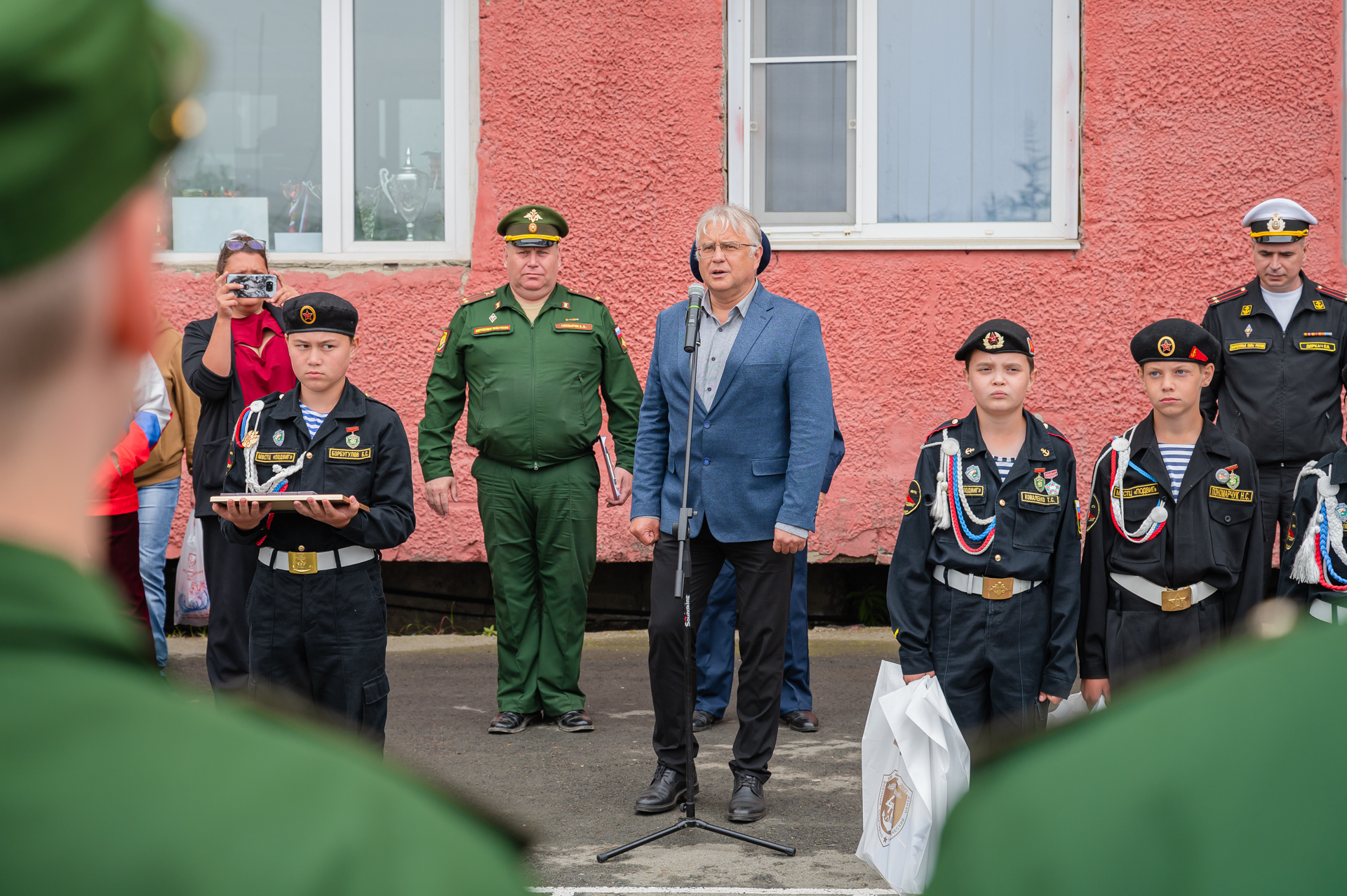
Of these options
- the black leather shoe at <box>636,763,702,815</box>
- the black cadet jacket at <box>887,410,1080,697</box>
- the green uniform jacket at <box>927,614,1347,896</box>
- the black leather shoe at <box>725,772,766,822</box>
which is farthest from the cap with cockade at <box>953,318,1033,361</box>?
the green uniform jacket at <box>927,614,1347,896</box>

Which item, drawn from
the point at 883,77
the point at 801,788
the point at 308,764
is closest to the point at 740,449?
the point at 801,788

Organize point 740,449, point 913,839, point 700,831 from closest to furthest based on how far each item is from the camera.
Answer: point 913,839, point 700,831, point 740,449

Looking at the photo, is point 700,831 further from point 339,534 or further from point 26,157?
point 26,157

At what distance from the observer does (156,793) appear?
549mm

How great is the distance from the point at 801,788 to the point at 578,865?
3.59 feet

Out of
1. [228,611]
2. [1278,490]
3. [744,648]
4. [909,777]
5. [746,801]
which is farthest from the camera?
[1278,490]

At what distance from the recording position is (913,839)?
11.8ft

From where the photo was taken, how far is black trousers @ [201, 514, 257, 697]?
518 centimetres

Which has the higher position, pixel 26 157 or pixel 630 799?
pixel 26 157

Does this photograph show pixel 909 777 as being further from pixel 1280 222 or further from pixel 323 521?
pixel 1280 222

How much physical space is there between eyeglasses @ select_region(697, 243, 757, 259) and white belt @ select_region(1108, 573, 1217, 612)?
1.77m

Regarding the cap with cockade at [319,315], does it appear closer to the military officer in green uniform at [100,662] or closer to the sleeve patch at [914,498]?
the sleeve patch at [914,498]

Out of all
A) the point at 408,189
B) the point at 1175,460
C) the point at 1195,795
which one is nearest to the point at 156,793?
the point at 1195,795

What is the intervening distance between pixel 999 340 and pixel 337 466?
2.22 meters
